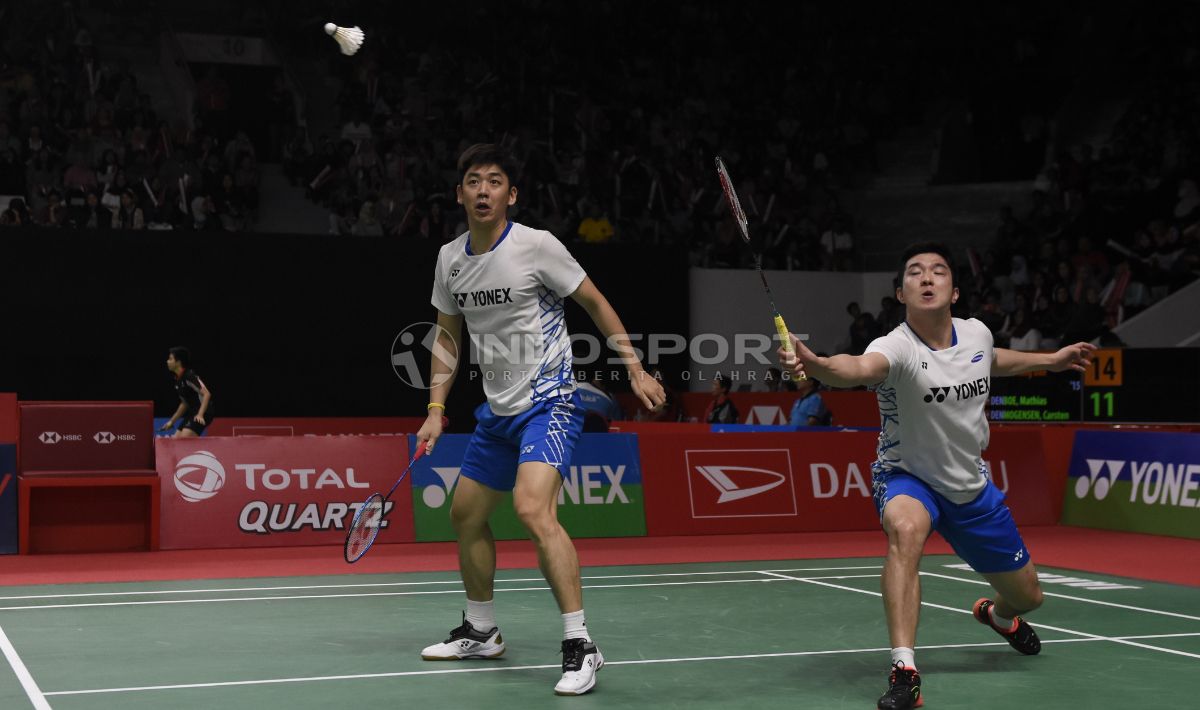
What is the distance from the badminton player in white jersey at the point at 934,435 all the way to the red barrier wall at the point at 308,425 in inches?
478

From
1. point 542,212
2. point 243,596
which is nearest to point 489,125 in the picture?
point 542,212

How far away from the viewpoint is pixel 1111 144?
23328 mm

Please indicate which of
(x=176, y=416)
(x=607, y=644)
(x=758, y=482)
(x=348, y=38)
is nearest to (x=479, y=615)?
(x=607, y=644)

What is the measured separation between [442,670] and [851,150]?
852 inches

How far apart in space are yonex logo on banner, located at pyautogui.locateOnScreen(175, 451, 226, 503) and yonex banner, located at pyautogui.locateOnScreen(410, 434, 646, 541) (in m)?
1.65

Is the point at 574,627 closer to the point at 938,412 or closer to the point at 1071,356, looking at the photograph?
the point at 938,412

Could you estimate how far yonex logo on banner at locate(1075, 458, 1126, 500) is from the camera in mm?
13500

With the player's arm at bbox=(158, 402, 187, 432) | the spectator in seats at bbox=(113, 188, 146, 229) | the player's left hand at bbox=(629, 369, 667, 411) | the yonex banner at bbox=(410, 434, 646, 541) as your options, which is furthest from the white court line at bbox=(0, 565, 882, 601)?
the spectator in seats at bbox=(113, 188, 146, 229)

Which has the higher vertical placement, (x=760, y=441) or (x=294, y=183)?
(x=294, y=183)

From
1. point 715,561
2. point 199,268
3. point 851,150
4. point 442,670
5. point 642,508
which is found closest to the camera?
point 442,670

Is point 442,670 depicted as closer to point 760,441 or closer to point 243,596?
point 243,596

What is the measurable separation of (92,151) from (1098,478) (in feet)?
47.4

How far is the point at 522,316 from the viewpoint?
627cm

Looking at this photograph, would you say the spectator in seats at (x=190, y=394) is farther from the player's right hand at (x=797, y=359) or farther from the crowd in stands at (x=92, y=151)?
the player's right hand at (x=797, y=359)
